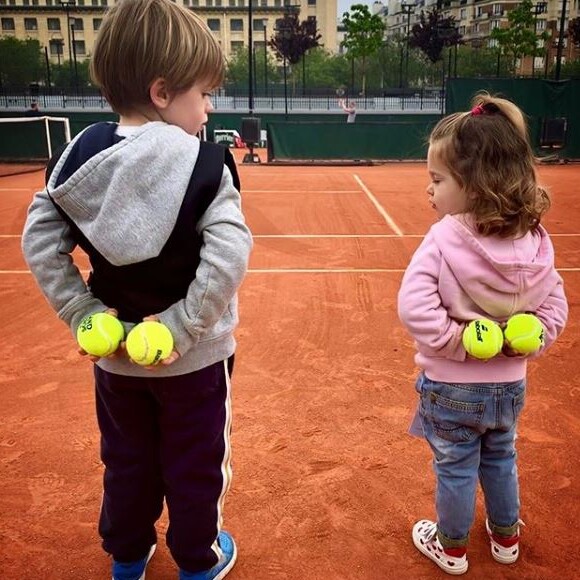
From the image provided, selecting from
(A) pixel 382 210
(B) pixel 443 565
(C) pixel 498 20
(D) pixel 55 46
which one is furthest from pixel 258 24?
(B) pixel 443 565

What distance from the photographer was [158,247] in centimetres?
171

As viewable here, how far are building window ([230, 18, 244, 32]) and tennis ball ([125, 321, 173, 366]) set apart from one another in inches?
3340

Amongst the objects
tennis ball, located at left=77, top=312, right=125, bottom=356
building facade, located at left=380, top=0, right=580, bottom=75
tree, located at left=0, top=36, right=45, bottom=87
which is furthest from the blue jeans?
building facade, located at left=380, top=0, right=580, bottom=75

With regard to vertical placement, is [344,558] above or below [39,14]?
below

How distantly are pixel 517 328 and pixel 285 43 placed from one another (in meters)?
58.8

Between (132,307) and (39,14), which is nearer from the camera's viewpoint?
(132,307)

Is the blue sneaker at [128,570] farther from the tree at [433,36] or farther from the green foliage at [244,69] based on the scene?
the green foliage at [244,69]

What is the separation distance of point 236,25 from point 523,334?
8521 cm

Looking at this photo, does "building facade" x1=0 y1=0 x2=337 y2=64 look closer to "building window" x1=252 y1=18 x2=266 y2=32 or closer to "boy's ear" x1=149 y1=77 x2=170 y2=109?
"building window" x1=252 y1=18 x2=266 y2=32

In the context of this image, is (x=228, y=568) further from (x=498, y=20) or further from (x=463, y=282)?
(x=498, y=20)

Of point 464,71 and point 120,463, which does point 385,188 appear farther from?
point 464,71

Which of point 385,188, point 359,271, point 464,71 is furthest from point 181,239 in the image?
point 464,71

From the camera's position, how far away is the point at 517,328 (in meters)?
1.90

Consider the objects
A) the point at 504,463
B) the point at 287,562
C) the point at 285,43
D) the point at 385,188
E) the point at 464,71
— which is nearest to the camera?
the point at 504,463
